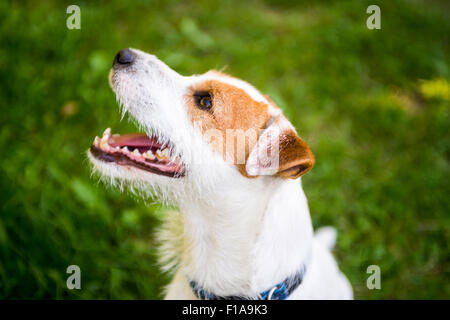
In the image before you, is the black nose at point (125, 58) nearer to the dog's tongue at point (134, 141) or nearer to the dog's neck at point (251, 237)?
the dog's tongue at point (134, 141)

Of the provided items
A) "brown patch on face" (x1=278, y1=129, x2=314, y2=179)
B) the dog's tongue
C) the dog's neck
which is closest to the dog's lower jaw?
the dog's neck

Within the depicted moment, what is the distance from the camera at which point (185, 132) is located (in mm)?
2125

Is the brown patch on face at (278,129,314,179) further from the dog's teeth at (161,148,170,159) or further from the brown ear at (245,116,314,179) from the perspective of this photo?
the dog's teeth at (161,148,170,159)

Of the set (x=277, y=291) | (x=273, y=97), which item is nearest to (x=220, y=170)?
(x=277, y=291)

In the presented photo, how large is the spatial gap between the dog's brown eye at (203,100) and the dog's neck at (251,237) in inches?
20.5

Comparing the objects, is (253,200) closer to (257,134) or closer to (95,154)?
(257,134)

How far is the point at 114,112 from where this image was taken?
386 cm

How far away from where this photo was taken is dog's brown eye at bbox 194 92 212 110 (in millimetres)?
2174

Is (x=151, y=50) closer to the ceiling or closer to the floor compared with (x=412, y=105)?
closer to the ceiling

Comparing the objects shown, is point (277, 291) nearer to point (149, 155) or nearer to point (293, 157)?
point (293, 157)

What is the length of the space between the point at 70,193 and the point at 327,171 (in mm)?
2576

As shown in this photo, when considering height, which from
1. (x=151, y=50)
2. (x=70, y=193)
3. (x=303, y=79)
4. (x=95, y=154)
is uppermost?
(x=151, y=50)

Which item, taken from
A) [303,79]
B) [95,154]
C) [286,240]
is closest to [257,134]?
[286,240]

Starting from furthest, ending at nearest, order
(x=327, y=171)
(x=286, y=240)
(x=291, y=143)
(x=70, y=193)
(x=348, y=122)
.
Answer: (x=348, y=122), (x=327, y=171), (x=70, y=193), (x=286, y=240), (x=291, y=143)
